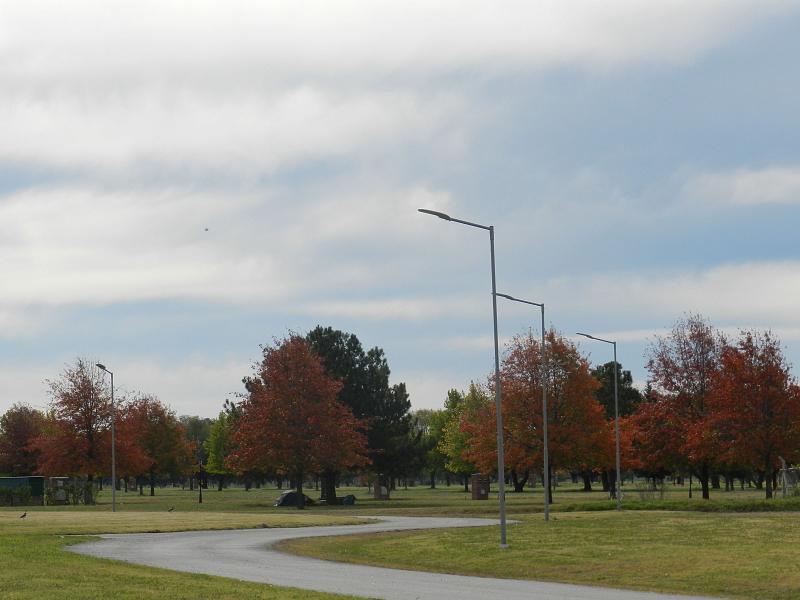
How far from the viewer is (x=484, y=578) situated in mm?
24172

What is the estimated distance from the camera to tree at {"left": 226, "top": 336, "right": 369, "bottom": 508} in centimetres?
7494

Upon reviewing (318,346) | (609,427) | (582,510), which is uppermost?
(318,346)

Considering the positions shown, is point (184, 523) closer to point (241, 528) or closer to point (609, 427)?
point (241, 528)

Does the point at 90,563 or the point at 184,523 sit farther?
the point at 184,523

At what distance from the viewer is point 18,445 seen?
4562 inches

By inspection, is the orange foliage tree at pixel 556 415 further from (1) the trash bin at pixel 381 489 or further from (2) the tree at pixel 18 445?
(2) the tree at pixel 18 445

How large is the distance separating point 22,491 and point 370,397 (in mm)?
27898

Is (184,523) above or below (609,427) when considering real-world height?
below

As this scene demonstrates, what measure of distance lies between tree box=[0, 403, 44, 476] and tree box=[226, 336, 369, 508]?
4468 cm

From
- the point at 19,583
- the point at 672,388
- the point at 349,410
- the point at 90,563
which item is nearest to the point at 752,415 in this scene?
the point at 672,388

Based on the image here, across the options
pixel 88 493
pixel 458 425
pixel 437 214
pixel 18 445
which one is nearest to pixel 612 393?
pixel 458 425

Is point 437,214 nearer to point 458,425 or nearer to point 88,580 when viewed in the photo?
point 88,580

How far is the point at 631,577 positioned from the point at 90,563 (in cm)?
1286

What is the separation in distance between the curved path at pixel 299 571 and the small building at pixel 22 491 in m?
46.1
